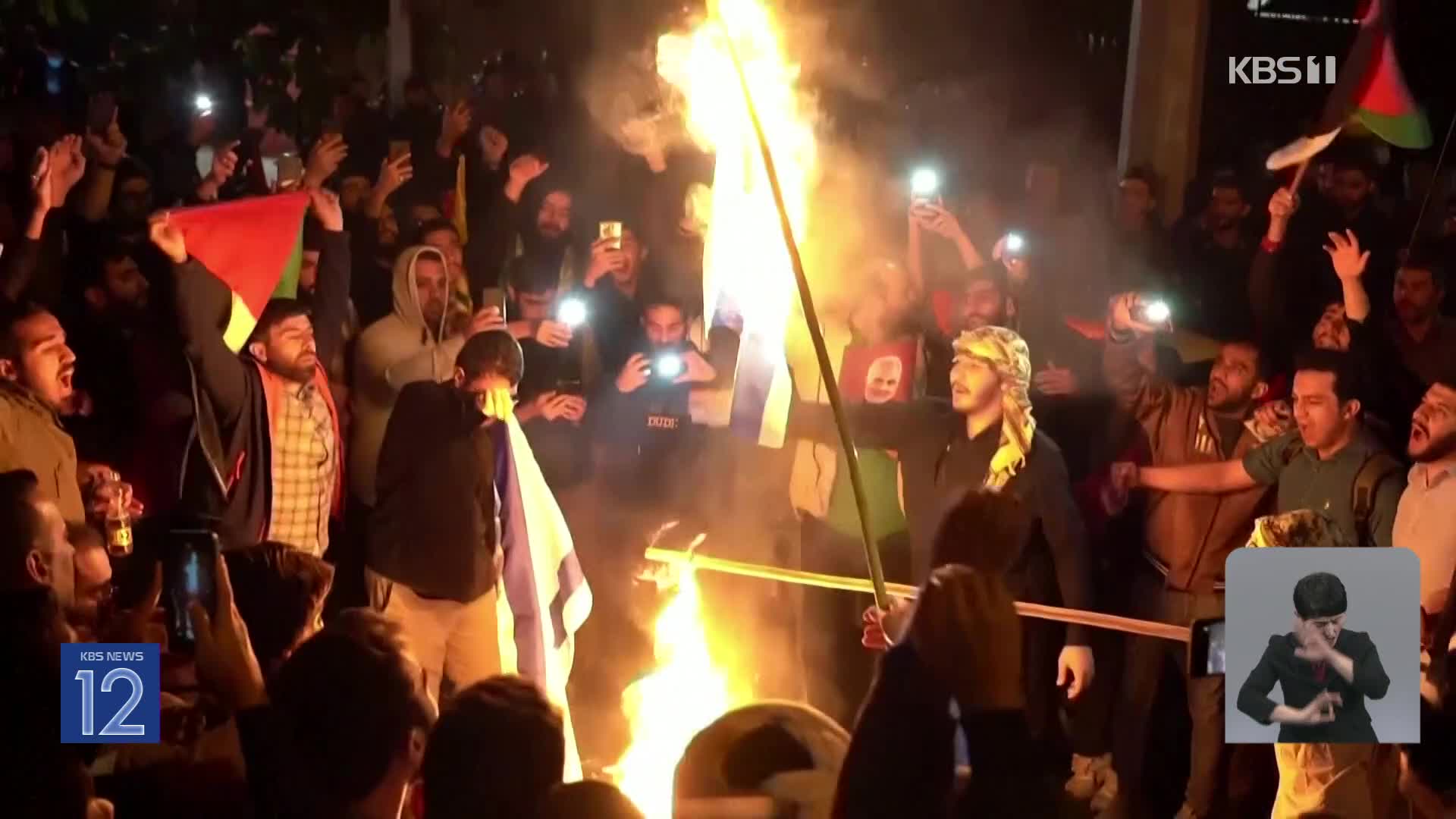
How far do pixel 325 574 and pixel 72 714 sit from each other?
0.68 m

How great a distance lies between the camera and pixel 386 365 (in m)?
3.79

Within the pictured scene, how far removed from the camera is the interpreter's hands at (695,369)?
159 inches

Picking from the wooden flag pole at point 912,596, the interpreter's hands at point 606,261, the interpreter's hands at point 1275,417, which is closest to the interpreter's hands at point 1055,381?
the interpreter's hands at point 1275,417

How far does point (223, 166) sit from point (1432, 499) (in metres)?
3.12

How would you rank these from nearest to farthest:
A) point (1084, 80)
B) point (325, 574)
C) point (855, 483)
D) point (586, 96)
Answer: point (855, 483), point (325, 574), point (586, 96), point (1084, 80)

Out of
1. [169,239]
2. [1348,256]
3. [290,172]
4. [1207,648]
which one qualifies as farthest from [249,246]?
[1348,256]

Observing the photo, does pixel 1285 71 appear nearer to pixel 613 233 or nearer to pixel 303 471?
pixel 613 233

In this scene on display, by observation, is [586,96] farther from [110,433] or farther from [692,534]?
[110,433]

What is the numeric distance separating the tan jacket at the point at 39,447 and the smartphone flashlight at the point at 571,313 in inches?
49.2

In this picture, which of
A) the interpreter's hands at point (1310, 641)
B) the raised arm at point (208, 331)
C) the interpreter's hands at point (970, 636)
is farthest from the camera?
the raised arm at point (208, 331)

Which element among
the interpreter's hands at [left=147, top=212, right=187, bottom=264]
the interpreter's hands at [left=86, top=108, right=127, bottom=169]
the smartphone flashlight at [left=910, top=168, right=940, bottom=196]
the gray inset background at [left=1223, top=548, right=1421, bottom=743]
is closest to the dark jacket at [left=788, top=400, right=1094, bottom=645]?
the gray inset background at [left=1223, top=548, right=1421, bottom=743]

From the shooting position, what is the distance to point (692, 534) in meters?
4.07

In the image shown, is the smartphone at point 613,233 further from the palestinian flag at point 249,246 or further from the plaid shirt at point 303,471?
the plaid shirt at point 303,471

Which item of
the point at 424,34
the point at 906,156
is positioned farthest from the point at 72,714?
the point at 906,156
